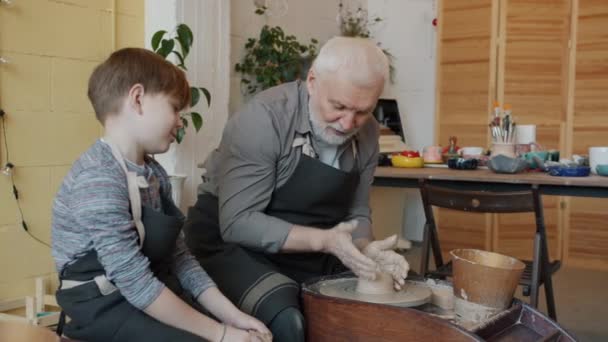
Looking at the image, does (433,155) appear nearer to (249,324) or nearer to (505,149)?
(505,149)

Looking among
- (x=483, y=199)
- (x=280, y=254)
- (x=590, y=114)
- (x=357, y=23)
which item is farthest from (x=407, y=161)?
(x=357, y=23)

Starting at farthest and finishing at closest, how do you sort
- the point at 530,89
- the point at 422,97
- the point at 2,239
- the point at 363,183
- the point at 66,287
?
the point at 422,97
the point at 530,89
the point at 2,239
the point at 363,183
the point at 66,287

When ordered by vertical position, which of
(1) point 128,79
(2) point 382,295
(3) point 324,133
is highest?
(1) point 128,79

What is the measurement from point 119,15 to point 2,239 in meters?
1.22

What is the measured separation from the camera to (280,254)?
1.71m

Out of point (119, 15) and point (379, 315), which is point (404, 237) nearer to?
point (119, 15)

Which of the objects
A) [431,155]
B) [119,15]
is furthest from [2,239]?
[431,155]

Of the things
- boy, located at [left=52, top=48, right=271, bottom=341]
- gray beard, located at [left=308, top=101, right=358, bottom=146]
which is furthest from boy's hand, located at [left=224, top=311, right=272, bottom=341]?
gray beard, located at [left=308, top=101, right=358, bottom=146]

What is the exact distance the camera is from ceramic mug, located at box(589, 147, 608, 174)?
2.50m

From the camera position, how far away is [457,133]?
4.58 metres

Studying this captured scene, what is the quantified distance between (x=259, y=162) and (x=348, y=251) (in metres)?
0.36

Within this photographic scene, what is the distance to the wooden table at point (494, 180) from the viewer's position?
2.32 m

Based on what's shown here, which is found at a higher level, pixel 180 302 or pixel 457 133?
pixel 457 133

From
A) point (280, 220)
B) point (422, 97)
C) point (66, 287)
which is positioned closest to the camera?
point (66, 287)
